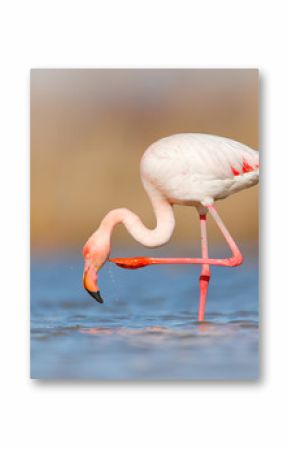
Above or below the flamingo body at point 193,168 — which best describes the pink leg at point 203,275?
below

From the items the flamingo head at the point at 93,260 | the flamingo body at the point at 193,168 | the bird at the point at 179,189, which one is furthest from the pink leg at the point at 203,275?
the flamingo head at the point at 93,260

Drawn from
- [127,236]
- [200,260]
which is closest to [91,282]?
[127,236]

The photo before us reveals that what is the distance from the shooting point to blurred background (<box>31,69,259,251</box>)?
5801 millimetres

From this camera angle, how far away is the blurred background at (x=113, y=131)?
5.80 m

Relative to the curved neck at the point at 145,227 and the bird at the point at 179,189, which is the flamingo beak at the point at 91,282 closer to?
the bird at the point at 179,189

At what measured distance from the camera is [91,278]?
5.86m

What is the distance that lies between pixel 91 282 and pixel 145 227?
414mm

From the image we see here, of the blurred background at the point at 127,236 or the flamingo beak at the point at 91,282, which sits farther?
the flamingo beak at the point at 91,282

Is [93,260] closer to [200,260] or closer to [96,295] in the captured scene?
[96,295]

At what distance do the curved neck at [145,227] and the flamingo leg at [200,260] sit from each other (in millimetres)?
101

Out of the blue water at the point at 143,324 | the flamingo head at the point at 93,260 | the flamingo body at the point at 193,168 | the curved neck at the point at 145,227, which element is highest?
the flamingo body at the point at 193,168

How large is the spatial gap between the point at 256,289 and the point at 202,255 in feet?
1.28

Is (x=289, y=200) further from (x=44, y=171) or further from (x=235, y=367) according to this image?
(x=44, y=171)
